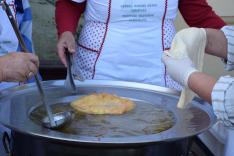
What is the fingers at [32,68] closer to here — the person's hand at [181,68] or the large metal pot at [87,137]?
the large metal pot at [87,137]

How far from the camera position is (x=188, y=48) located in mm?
1316

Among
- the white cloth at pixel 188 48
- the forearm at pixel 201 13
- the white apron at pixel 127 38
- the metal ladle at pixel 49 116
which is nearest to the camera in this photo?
the metal ladle at pixel 49 116

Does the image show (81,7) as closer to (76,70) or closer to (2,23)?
(76,70)

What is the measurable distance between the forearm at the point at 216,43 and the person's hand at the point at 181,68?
20 cm

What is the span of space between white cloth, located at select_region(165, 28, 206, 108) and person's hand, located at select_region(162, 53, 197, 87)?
0.02 m

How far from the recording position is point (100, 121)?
129 centimetres

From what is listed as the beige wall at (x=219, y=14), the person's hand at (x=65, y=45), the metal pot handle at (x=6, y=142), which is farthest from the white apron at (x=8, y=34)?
the beige wall at (x=219, y=14)

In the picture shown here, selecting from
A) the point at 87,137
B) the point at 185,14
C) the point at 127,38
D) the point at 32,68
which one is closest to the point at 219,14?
the point at 185,14

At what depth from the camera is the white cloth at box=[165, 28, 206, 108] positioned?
1.31 m

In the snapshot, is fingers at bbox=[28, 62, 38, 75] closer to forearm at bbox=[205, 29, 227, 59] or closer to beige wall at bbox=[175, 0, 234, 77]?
forearm at bbox=[205, 29, 227, 59]

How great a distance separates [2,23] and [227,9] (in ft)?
7.05

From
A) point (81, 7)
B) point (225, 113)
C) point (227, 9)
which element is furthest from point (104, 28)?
point (227, 9)

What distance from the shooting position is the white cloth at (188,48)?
1305mm

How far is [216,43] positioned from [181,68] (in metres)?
0.28
